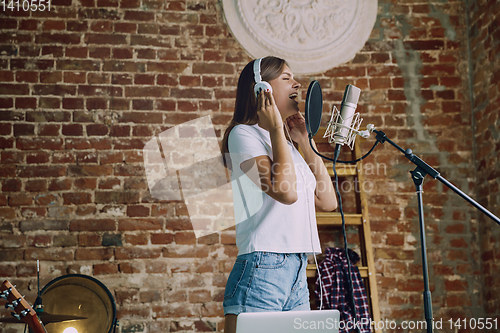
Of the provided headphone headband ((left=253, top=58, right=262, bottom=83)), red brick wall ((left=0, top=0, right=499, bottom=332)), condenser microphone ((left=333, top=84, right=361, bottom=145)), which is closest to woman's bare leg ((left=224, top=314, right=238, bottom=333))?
condenser microphone ((left=333, top=84, right=361, bottom=145))

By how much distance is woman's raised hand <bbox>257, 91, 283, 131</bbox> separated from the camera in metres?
1.43

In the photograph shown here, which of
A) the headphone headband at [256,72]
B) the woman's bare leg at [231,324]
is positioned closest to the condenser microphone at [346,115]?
the headphone headband at [256,72]

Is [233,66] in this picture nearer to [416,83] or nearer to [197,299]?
[416,83]

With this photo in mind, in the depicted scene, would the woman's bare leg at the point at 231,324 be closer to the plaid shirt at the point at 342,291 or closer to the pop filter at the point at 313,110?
the pop filter at the point at 313,110

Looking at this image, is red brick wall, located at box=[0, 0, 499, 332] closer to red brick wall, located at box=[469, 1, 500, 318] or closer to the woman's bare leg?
red brick wall, located at box=[469, 1, 500, 318]

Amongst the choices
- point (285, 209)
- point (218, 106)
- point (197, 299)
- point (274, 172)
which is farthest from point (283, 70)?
point (197, 299)

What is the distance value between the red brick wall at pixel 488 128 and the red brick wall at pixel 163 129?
0.01 meters

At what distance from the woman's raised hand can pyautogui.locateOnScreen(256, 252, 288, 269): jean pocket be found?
391 millimetres

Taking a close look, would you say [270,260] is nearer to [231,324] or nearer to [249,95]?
[231,324]

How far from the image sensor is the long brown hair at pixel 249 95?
1.54m

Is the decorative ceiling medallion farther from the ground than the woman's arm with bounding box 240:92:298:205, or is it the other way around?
the decorative ceiling medallion

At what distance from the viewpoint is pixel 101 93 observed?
2.76m

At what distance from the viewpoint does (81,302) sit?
7.70 feet

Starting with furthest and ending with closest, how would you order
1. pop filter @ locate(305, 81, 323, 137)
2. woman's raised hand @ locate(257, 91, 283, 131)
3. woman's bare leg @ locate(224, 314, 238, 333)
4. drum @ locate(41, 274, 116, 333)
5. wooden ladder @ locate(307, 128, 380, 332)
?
wooden ladder @ locate(307, 128, 380, 332) < drum @ locate(41, 274, 116, 333) < pop filter @ locate(305, 81, 323, 137) < woman's raised hand @ locate(257, 91, 283, 131) < woman's bare leg @ locate(224, 314, 238, 333)
